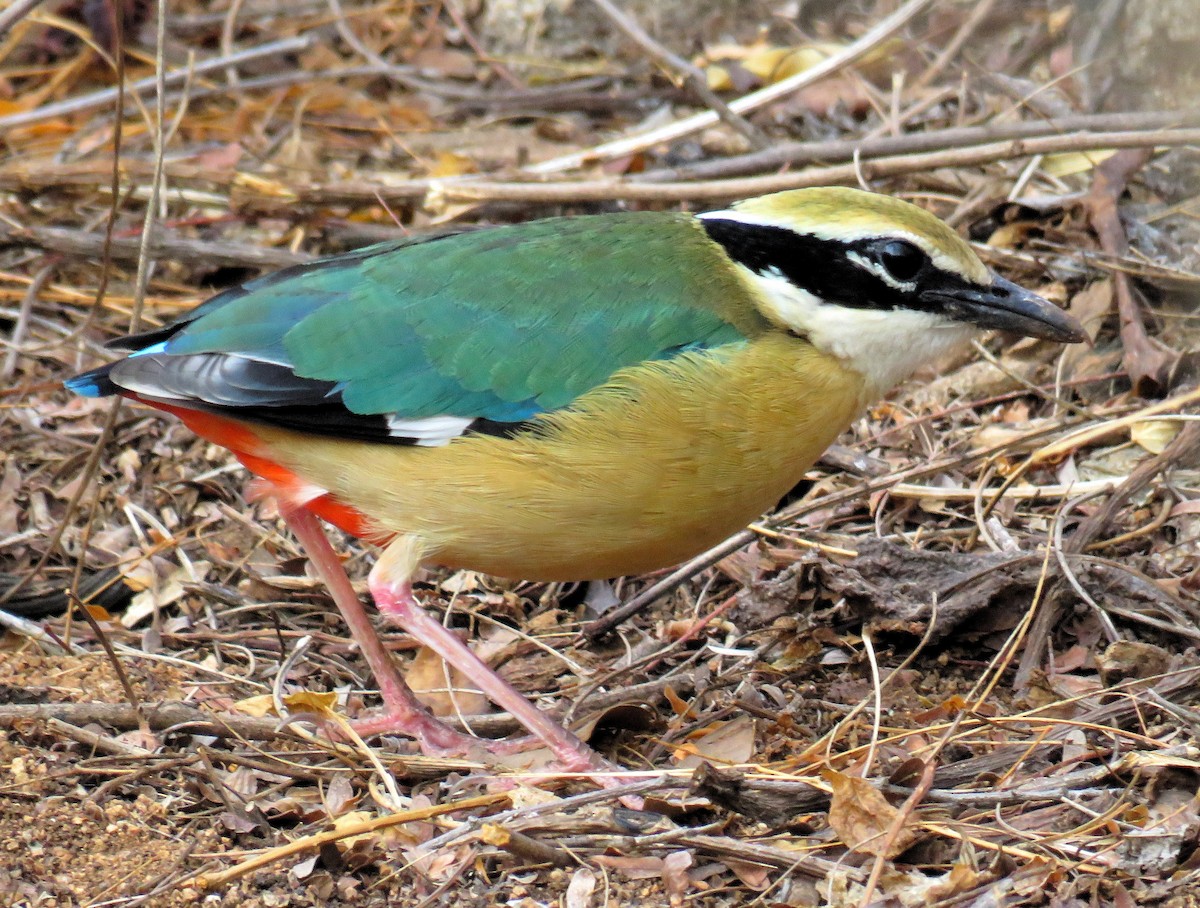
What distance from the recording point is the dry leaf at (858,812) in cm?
406

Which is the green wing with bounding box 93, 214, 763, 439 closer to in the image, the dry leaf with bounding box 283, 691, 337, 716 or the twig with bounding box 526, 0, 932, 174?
the dry leaf with bounding box 283, 691, 337, 716

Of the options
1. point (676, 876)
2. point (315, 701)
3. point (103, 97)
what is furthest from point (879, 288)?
point (103, 97)

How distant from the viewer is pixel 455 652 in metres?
4.98

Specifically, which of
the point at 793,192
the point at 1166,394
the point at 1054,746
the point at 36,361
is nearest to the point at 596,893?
the point at 1054,746

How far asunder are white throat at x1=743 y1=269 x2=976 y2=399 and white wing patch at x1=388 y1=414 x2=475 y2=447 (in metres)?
1.11

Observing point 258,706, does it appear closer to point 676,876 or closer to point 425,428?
point 425,428

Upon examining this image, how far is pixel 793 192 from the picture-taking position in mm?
5012

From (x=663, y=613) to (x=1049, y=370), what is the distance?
7.33 feet

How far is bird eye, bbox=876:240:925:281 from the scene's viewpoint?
185 inches

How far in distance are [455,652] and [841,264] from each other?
1815 millimetres

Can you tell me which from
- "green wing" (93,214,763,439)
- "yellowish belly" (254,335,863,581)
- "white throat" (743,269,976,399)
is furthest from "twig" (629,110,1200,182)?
"yellowish belly" (254,335,863,581)

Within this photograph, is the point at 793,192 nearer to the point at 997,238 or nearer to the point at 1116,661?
the point at 1116,661

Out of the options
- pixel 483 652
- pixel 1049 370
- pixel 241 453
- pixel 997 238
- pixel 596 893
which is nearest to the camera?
pixel 596 893

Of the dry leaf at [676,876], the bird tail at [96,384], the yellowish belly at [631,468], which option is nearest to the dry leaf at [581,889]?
the dry leaf at [676,876]
